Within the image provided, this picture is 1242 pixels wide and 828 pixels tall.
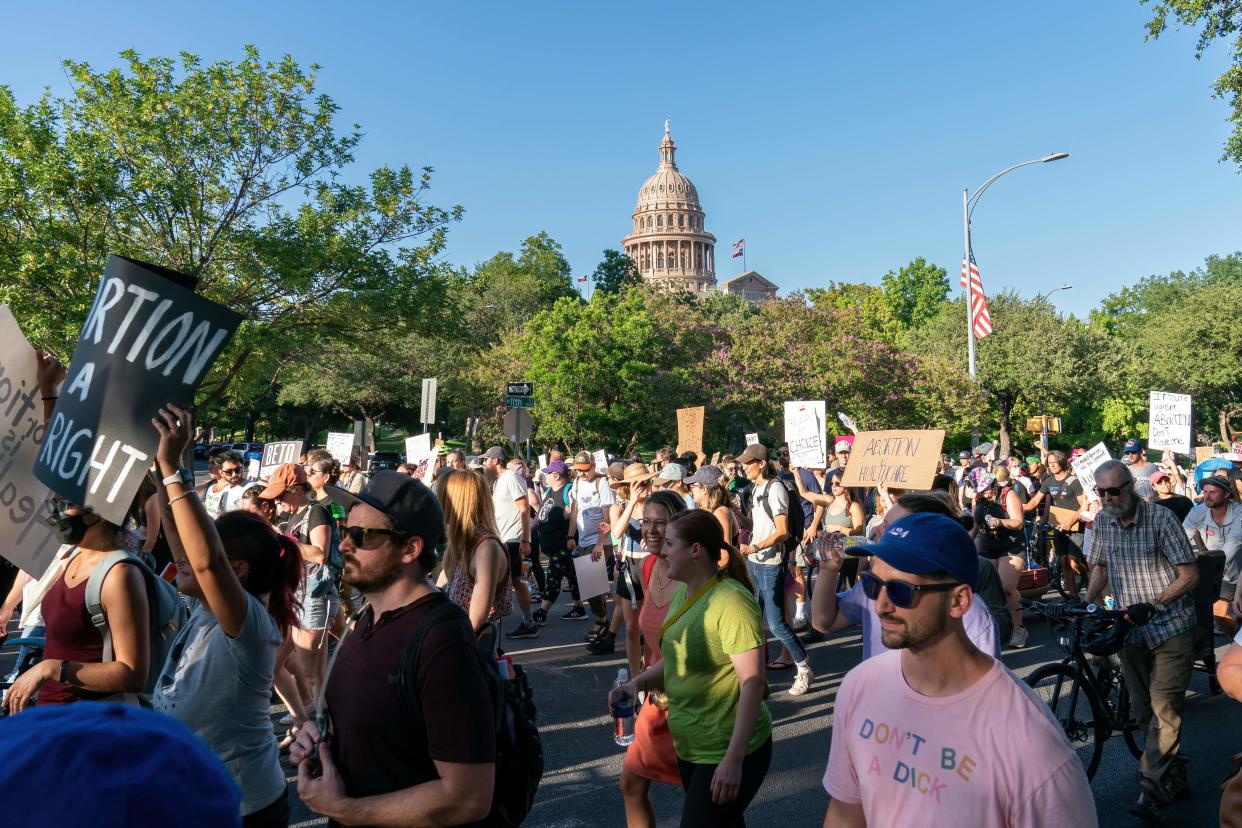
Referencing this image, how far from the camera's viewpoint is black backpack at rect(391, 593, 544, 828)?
2.29 meters

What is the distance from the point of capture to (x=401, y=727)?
2270 millimetres

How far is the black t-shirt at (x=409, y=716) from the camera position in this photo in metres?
Answer: 2.21

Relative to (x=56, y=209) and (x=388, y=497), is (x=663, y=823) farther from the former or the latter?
(x=56, y=209)

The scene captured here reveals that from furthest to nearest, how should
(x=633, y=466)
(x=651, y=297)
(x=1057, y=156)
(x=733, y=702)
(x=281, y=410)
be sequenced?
(x=281, y=410), (x=651, y=297), (x=1057, y=156), (x=633, y=466), (x=733, y=702)

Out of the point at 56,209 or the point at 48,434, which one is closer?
the point at 48,434

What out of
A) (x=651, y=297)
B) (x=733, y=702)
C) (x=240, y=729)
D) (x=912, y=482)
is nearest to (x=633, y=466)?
(x=912, y=482)

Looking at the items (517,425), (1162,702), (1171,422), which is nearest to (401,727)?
(1162,702)

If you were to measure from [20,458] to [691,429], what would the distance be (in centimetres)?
1195

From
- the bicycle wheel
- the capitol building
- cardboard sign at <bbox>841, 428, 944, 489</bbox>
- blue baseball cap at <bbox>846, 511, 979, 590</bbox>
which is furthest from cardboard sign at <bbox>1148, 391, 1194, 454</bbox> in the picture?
the capitol building

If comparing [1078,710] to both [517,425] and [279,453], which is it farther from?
[517,425]

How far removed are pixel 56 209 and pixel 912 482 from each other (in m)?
15.6

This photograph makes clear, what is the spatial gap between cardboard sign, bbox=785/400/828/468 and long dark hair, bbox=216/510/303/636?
9293mm

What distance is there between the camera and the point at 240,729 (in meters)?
2.96

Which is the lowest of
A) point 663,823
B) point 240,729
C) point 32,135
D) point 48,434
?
point 663,823
